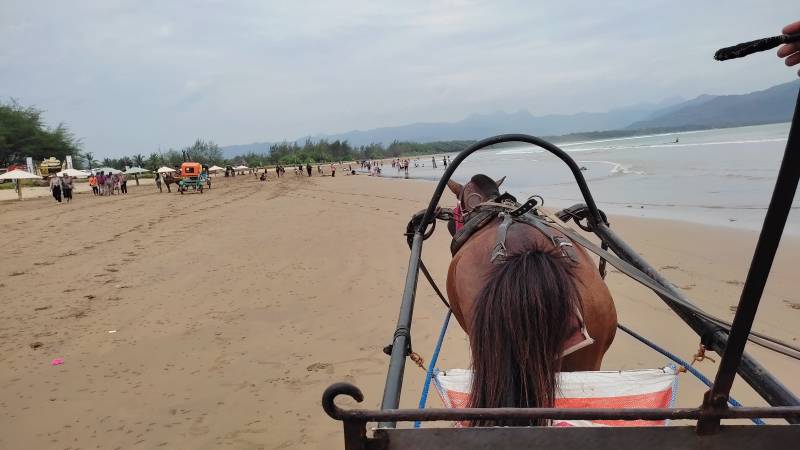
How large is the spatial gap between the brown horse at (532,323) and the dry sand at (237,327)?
2.04 meters

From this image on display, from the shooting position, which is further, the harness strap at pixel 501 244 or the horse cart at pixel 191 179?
the horse cart at pixel 191 179

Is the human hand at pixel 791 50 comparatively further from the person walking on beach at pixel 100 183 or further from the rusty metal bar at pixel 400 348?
the person walking on beach at pixel 100 183

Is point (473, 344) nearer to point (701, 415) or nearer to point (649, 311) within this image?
point (701, 415)

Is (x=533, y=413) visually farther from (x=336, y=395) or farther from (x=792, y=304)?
(x=792, y=304)

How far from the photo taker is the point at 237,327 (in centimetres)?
562

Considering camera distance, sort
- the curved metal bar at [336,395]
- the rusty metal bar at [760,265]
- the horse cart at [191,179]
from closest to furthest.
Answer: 1. the rusty metal bar at [760,265]
2. the curved metal bar at [336,395]
3. the horse cart at [191,179]

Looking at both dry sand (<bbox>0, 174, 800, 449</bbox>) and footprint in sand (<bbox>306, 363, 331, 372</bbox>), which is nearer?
dry sand (<bbox>0, 174, 800, 449</bbox>)

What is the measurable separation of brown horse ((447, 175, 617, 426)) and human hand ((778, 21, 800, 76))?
3.65 feet

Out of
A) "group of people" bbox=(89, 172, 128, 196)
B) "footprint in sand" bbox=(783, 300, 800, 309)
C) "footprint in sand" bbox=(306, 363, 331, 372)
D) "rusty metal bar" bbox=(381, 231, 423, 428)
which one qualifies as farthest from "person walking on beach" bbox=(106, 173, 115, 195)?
"footprint in sand" bbox=(783, 300, 800, 309)

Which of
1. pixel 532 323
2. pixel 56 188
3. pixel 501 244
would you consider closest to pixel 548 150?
pixel 501 244

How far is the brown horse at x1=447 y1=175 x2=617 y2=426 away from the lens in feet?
5.84

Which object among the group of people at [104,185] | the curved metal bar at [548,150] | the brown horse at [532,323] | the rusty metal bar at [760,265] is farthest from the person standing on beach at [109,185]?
the rusty metal bar at [760,265]

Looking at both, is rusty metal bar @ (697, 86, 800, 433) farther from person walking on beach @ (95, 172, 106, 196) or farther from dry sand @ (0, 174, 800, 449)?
person walking on beach @ (95, 172, 106, 196)

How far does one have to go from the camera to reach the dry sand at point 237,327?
3.76 m
